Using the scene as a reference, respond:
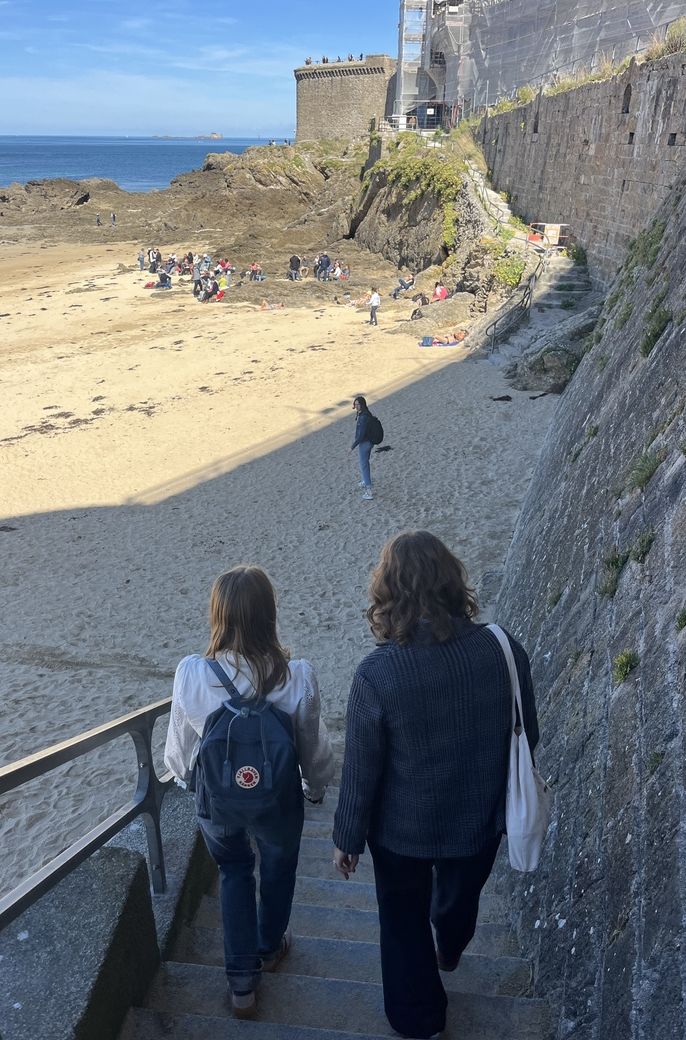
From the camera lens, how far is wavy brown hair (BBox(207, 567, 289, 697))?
205 centimetres

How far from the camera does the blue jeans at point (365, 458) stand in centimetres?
1038

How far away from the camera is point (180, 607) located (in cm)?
822

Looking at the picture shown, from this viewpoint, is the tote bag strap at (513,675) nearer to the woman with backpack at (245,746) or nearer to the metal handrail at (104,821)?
the woman with backpack at (245,746)

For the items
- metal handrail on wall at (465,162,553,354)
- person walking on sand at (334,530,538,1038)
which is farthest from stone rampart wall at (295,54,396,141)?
person walking on sand at (334,530,538,1038)

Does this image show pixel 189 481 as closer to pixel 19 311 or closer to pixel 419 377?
pixel 419 377

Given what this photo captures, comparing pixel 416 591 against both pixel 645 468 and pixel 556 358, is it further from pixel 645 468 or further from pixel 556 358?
pixel 556 358

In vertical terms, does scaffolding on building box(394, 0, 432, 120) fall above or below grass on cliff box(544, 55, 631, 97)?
above

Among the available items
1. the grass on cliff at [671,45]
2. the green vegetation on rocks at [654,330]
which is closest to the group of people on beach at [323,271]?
the grass on cliff at [671,45]

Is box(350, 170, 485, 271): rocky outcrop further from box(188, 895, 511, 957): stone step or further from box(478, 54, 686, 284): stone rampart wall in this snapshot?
box(188, 895, 511, 957): stone step

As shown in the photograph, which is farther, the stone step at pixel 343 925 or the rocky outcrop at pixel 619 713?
the stone step at pixel 343 925

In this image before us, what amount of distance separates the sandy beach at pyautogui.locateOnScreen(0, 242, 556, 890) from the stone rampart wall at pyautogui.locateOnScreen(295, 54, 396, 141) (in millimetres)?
34775

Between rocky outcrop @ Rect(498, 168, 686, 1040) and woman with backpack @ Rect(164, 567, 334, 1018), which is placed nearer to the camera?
rocky outcrop @ Rect(498, 168, 686, 1040)

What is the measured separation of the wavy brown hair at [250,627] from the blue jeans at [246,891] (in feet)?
1.54

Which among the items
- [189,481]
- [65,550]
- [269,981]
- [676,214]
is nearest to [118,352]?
[189,481]
